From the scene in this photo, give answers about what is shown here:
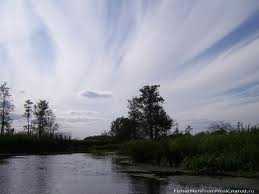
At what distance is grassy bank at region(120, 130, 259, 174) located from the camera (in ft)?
74.2

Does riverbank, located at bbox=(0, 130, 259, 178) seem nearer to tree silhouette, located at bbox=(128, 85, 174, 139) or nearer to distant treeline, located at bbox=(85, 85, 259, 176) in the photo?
distant treeline, located at bbox=(85, 85, 259, 176)

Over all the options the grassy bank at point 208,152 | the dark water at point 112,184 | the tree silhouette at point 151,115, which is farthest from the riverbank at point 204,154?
the tree silhouette at point 151,115

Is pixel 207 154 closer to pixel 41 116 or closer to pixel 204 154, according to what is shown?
pixel 204 154

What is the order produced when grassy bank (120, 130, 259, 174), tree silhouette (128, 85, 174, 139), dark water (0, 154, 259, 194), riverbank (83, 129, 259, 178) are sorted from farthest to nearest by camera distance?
tree silhouette (128, 85, 174, 139) < grassy bank (120, 130, 259, 174) < riverbank (83, 129, 259, 178) < dark water (0, 154, 259, 194)

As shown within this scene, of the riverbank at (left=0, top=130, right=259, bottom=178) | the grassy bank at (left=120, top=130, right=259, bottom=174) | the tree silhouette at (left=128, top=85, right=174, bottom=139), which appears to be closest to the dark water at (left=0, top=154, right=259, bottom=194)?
the riverbank at (left=0, top=130, right=259, bottom=178)

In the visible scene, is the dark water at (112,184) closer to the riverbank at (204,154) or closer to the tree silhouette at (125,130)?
the riverbank at (204,154)

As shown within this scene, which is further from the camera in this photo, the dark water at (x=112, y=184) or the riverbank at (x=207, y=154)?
the riverbank at (x=207, y=154)

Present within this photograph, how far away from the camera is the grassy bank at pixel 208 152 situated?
74.2ft

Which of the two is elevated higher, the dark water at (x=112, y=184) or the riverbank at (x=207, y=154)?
the riverbank at (x=207, y=154)

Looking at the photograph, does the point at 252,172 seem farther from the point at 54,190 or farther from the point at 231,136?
the point at 54,190

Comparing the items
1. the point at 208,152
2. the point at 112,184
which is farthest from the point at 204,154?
the point at 112,184

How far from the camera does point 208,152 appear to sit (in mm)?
25641

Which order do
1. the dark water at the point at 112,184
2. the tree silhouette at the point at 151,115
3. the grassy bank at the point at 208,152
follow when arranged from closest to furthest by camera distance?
1. the dark water at the point at 112,184
2. the grassy bank at the point at 208,152
3. the tree silhouette at the point at 151,115

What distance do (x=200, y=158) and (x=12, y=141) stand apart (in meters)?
40.5
